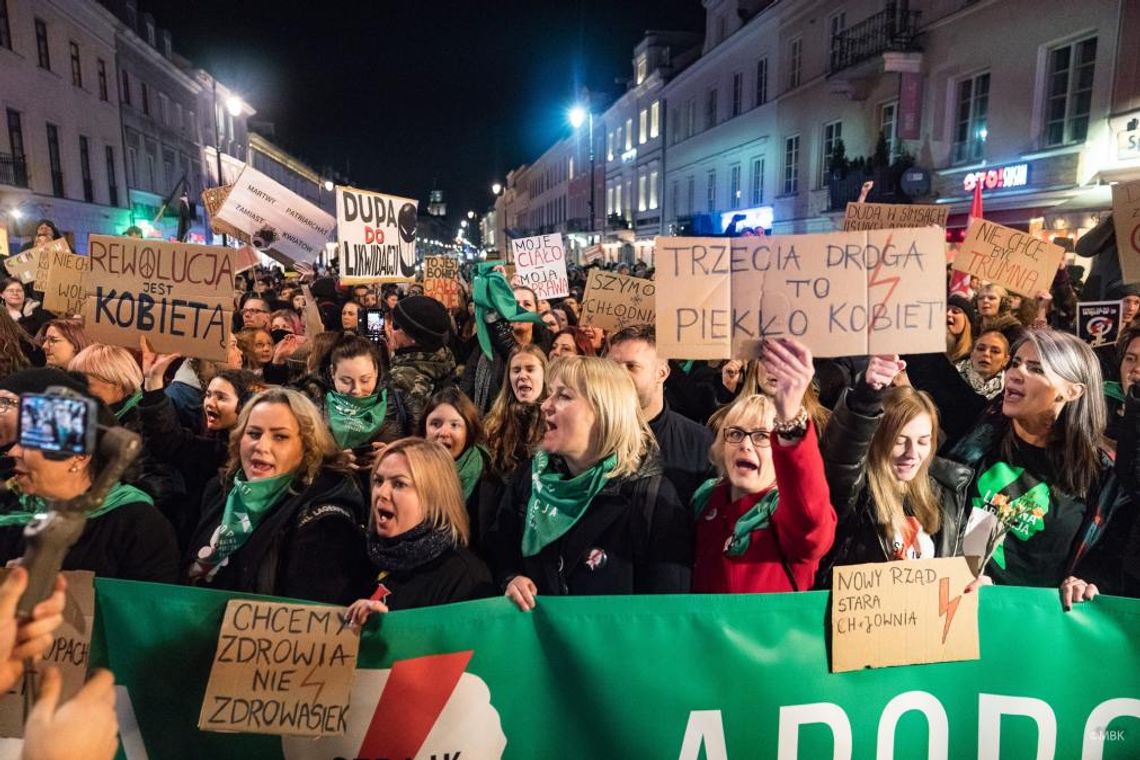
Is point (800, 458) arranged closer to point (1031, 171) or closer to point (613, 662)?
point (613, 662)

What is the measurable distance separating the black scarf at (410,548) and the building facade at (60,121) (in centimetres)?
2170

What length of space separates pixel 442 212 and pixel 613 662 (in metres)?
184

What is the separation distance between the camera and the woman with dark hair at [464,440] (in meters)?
3.56

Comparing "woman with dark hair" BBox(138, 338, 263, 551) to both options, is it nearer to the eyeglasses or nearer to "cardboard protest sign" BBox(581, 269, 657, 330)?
the eyeglasses

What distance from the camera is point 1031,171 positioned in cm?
1481

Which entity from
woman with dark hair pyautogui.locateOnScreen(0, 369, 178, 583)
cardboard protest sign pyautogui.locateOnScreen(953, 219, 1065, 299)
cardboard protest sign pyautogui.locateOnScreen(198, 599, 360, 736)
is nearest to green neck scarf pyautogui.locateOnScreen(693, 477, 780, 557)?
cardboard protest sign pyautogui.locateOnScreen(198, 599, 360, 736)

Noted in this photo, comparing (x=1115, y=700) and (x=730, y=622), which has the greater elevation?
(x=730, y=622)

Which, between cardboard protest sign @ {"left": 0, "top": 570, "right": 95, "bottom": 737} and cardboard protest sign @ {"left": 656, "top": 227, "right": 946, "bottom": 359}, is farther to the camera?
cardboard protest sign @ {"left": 656, "top": 227, "right": 946, "bottom": 359}

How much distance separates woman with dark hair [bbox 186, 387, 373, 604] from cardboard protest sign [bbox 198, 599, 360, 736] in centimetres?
45

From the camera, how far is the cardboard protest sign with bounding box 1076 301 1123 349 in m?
5.54

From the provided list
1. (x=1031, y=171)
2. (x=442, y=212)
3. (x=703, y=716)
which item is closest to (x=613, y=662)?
(x=703, y=716)

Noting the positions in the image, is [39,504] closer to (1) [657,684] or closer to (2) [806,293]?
(1) [657,684]

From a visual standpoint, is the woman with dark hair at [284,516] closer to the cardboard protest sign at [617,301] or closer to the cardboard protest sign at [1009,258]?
the cardboard protest sign at [617,301]

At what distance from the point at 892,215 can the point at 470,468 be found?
496 cm
